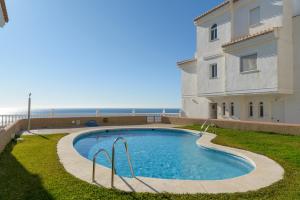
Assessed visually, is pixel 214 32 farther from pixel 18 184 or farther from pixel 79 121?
pixel 18 184

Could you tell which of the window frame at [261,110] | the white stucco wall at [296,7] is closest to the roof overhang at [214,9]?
the white stucco wall at [296,7]

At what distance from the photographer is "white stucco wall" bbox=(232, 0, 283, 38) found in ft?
56.2

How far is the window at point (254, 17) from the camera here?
18703 mm

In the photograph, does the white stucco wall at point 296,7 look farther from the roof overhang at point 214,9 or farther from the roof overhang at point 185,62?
the roof overhang at point 185,62

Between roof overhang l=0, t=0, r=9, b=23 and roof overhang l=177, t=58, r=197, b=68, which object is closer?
roof overhang l=0, t=0, r=9, b=23

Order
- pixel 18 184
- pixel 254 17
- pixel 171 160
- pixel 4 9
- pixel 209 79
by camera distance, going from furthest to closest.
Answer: pixel 209 79 → pixel 254 17 → pixel 171 160 → pixel 4 9 → pixel 18 184

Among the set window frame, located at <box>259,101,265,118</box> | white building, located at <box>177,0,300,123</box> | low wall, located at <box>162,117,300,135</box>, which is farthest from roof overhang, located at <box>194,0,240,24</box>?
low wall, located at <box>162,117,300,135</box>

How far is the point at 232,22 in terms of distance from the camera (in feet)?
Result: 66.7

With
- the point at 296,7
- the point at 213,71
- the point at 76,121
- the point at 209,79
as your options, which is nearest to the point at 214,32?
the point at 213,71

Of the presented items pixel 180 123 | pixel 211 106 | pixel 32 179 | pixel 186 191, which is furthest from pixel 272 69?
pixel 32 179

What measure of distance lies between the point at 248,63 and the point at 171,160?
11.9 metres

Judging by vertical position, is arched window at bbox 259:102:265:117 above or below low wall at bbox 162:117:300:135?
above

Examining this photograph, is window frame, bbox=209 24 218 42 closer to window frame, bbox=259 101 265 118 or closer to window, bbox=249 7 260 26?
window, bbox=249 7 260 26

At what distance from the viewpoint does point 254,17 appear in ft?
62.4
